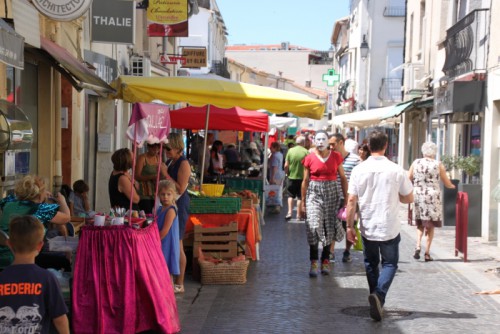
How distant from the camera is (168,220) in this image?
27.5 feet

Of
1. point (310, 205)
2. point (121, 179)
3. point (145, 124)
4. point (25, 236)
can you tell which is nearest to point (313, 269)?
point (310, 205)

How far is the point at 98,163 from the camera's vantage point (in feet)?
56.0

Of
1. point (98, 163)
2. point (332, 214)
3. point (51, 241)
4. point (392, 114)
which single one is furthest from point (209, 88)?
point (392, 114)

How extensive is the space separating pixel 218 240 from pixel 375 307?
3010 millimetres

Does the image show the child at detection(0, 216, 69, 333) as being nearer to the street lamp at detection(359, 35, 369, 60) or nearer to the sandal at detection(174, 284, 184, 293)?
the sandal at detection(174, 284, 184, 293)

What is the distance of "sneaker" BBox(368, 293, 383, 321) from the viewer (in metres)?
8.07

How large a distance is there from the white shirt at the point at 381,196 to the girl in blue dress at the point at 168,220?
183 centimetres

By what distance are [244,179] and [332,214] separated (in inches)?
277

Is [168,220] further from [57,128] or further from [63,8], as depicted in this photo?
[57,128]

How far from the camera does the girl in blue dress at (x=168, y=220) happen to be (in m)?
8.38

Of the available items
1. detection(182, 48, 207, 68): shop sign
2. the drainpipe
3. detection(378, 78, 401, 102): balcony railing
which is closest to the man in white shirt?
the drainpipe

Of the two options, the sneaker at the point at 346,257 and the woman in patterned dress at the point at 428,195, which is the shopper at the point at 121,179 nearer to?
the sneaker at the point at 346,257

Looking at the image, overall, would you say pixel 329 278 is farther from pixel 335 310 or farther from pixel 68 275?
pixel 68 275

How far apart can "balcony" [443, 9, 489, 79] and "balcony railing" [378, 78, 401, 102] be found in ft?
55.7
